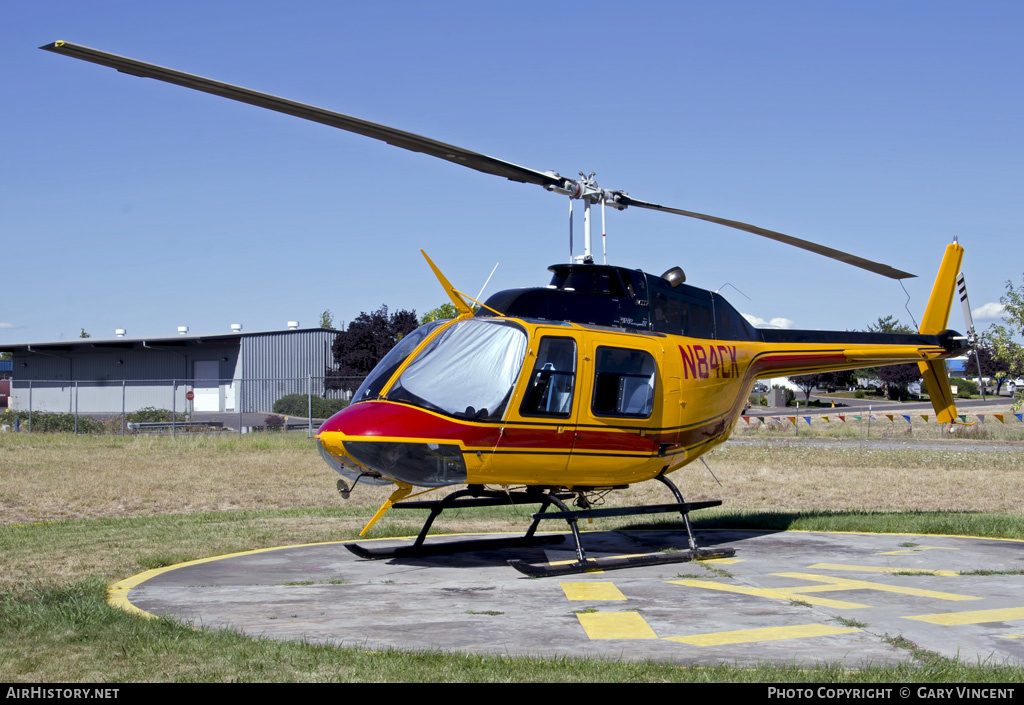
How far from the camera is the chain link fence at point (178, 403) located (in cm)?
3741

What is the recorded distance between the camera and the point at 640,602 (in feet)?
27.1

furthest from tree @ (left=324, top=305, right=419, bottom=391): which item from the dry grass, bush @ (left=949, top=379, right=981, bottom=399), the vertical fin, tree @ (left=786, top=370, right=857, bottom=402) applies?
bush @ (left=949, top=379, right=981, bottom=399)

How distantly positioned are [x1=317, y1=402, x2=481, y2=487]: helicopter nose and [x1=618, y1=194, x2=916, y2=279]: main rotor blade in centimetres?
435

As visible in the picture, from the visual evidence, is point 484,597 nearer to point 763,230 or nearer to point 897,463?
point 763,230

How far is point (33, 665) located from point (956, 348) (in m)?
13.9

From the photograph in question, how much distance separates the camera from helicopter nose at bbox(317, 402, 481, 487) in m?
9.18

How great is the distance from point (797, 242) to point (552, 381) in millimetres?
4895

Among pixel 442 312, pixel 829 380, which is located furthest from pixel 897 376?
pixel 442 312

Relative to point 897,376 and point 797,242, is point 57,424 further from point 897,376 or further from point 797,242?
point 897,376

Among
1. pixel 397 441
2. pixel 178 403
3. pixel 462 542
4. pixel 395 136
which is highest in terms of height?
pixel 395 136

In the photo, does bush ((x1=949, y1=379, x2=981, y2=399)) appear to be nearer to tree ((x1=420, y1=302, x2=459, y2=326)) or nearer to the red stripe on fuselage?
tree ((x1=420, y1=302, x2=459, y2=326))

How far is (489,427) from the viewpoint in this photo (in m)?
9.52

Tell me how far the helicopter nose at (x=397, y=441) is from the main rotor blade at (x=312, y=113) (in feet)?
8.94

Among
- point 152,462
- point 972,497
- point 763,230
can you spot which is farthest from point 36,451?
point 972,497
